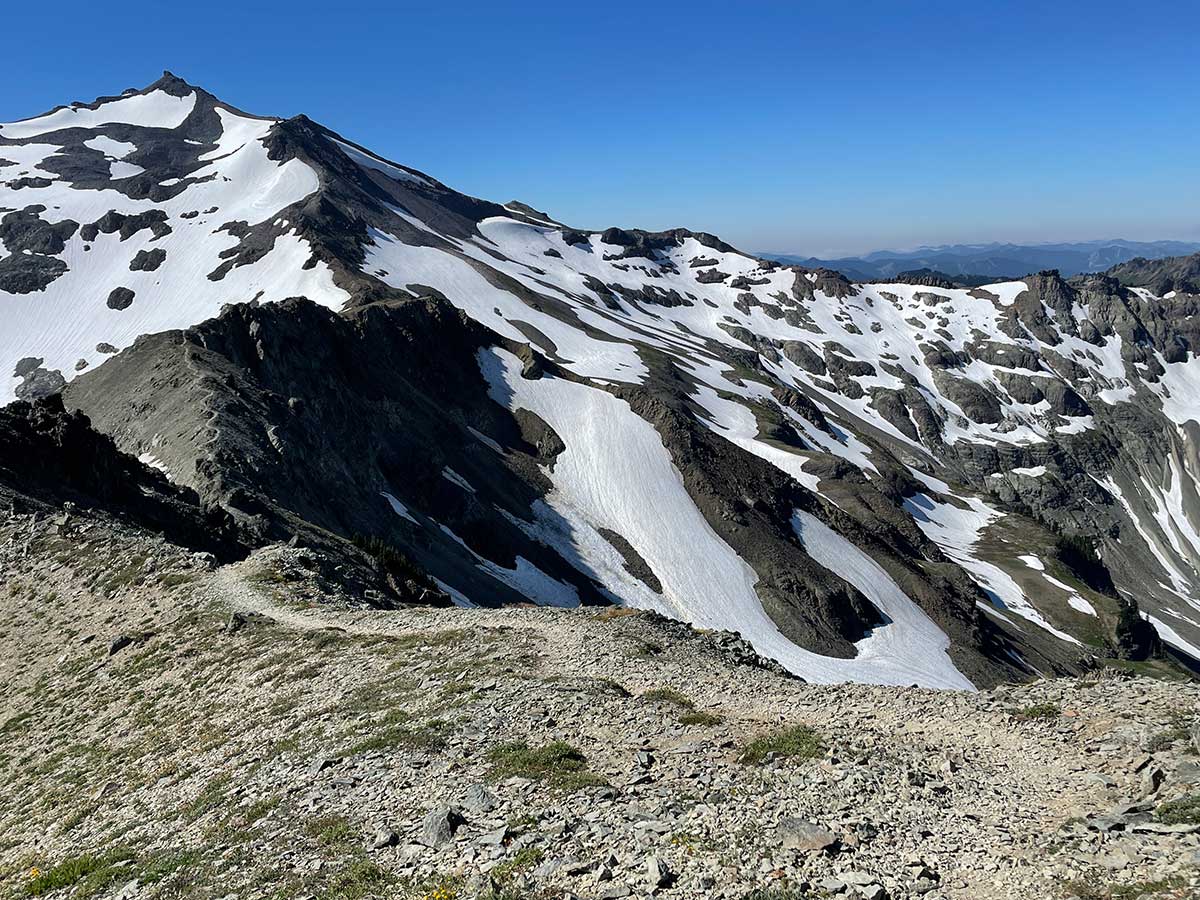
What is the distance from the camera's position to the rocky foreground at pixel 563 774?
11.8m

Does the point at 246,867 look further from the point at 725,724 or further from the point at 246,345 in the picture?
the point at 246,345

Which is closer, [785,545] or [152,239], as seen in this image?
[785,545]

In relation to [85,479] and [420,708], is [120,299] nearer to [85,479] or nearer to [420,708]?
[85,479]

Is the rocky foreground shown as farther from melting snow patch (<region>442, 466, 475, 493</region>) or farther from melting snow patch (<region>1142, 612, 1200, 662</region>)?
melting snow patch (<region>1142, 612, 1200, 662</region>)

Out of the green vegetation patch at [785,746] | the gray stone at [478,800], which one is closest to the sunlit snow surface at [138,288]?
the gray stone at [478,800]

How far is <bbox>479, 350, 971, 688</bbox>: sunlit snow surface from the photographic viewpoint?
8538 cm

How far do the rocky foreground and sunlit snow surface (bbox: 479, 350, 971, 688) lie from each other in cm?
6344

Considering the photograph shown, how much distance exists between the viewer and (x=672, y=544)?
9862 centimetres

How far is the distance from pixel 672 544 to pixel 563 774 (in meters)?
84.3

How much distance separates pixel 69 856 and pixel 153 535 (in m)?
21.8

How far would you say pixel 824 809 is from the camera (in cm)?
1327

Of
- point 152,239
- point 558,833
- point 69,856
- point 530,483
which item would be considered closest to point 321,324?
point 530,483

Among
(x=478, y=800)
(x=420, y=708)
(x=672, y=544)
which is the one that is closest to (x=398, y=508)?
(x=672, y=544)

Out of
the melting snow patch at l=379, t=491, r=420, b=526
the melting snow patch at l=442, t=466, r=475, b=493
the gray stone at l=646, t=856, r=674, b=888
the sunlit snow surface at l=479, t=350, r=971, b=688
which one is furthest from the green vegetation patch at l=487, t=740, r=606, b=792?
the melting snow patch at l=442, t=466, r=475, b=493
